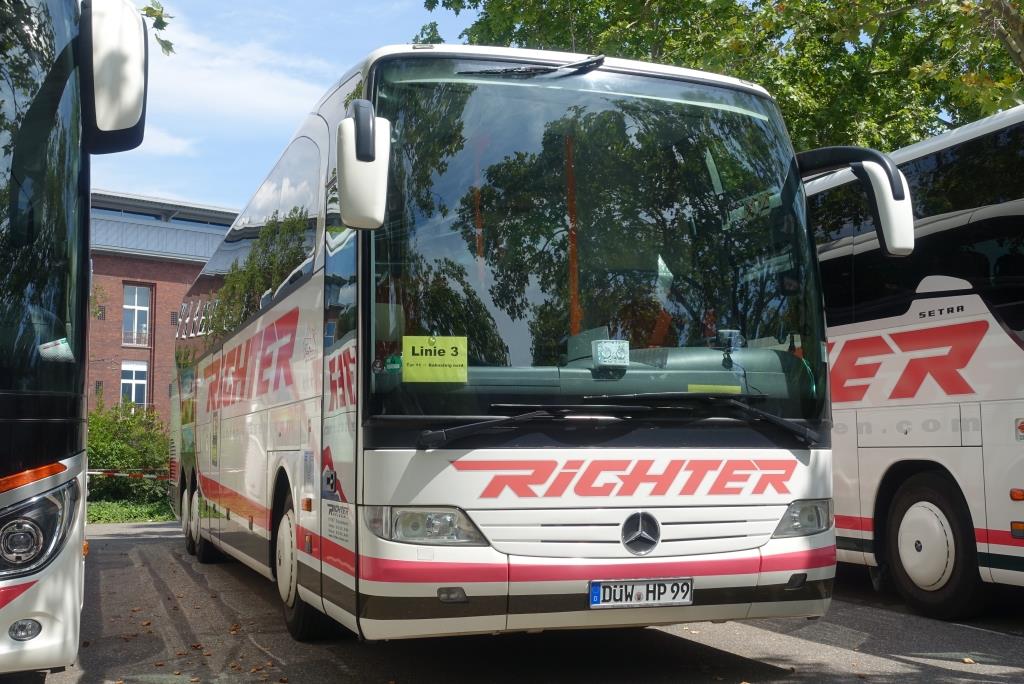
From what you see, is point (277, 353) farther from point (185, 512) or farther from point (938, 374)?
point (185, 512)

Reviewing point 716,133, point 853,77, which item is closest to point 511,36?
point 853,77

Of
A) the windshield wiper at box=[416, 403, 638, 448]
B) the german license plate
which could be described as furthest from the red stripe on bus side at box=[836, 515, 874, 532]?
the windshield wiper at box=[416, 403, 638, 448]

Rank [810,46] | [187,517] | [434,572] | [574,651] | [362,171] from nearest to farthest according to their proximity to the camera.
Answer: [362,171], [434,572], [574,651], [187,517], [810,46]

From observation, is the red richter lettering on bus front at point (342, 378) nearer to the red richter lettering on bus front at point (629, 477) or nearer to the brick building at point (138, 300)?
the red richter lettering on bus front at point (629, 477)

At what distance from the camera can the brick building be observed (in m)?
48.8

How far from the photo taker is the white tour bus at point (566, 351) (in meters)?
5.90

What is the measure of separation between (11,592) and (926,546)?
6.94 meters

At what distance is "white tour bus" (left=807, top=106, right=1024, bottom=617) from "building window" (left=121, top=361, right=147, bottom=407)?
43248 mm

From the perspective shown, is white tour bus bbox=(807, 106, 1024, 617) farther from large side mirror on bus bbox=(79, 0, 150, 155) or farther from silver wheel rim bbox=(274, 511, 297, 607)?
large side mirror on bus bbox=(79, 0, 150, 155)

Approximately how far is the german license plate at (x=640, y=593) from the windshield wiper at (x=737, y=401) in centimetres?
91

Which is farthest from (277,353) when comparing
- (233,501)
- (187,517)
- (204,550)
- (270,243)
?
(187,517)

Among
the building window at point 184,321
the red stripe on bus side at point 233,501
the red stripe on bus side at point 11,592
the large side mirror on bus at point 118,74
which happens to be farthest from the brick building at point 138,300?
the red stripe on bus side at point 11,592

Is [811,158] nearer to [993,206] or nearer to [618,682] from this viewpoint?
[993,206]

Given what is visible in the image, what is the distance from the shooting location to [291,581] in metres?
7.99
